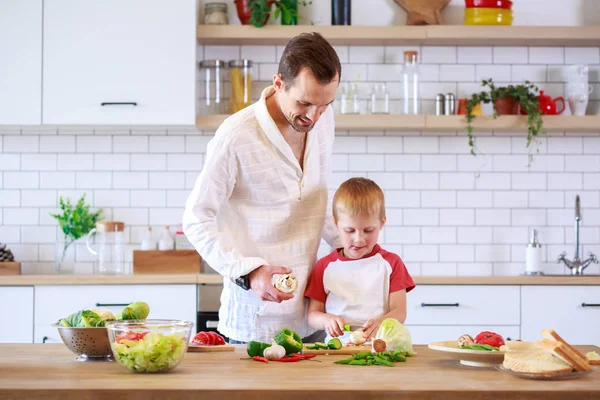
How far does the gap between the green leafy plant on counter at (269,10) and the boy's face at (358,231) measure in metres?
2.12

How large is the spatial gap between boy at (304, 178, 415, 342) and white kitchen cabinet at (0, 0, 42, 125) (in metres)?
2.34

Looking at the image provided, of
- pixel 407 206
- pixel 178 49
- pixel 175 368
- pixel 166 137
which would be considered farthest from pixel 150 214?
pixel 175 368

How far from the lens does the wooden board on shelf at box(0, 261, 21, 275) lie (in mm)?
4477

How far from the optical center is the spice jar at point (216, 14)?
4680 mm

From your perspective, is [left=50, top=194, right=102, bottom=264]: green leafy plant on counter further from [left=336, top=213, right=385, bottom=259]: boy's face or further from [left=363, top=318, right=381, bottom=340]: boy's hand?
[left=363, top=318, right=381, bottom=340]: boy's hand

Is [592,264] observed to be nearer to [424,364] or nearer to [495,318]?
[495,318]

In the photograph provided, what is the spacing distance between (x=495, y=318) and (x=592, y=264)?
931 millimetres

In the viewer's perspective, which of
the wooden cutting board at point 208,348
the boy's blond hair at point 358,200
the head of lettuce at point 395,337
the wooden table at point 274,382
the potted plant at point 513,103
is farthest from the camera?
the potted plant at point 513,103

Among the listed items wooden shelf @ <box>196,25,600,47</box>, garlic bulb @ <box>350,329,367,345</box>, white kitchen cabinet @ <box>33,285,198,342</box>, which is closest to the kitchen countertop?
white kitchen cabinet @ <box>33,285,198,342</box>

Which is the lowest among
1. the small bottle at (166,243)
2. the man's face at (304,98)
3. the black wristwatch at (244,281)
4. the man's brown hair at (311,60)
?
the black wristwatch at (244,281)

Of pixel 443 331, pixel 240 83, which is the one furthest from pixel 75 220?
pixel 443 331


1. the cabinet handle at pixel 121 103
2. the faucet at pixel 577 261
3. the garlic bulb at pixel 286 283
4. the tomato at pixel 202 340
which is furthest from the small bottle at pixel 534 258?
the tomato at pixel 202 340

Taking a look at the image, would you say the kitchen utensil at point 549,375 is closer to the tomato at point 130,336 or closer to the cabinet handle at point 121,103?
the tomato at point 130,336

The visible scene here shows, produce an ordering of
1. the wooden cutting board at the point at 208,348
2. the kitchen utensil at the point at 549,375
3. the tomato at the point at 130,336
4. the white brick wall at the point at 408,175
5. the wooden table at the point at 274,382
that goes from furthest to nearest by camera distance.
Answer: the white brick wall at the point at 408,175
the wooden cutting board at the point at 208,348
the tomato at the point at 130,336
the kitchen utensil at the point at 549,375
the wooden table at the point at 274,382
